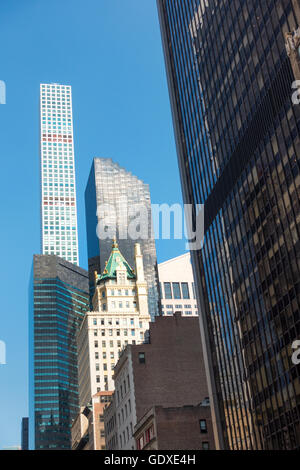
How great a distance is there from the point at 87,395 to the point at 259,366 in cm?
12632

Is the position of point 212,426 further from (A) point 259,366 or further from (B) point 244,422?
(A) point 259,366

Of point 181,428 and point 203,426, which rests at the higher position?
point 203,426

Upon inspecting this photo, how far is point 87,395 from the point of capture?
196 m

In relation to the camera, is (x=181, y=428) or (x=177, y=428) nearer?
(x=177, y=428)

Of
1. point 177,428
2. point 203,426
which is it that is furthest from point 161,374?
point 177,428

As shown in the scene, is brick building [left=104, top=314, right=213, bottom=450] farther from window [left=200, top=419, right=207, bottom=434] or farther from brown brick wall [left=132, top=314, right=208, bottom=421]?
window [left=200, top=419, right=207, bottom=434]

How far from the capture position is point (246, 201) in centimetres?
8344

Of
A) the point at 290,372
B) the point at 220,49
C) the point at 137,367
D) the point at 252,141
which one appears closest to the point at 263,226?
the point at 252,141

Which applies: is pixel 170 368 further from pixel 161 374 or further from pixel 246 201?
pixel 246 201

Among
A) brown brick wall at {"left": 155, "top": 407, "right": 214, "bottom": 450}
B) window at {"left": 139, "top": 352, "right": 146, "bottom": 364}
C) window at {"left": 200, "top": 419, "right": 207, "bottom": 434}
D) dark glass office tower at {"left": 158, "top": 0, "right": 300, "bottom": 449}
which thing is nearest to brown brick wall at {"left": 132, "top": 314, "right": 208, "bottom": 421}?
window at {"left": 139, "top": 352, "right": 146, "bottom": 364}

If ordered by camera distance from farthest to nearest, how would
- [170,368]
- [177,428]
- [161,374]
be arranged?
[170,368] < [161,374] < [177,428]

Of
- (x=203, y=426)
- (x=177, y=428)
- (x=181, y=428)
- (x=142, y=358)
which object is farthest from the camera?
(x=142, y=358)

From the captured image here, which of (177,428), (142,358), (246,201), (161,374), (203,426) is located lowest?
(177,428)

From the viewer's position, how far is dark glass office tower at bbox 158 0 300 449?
71.8 meters
